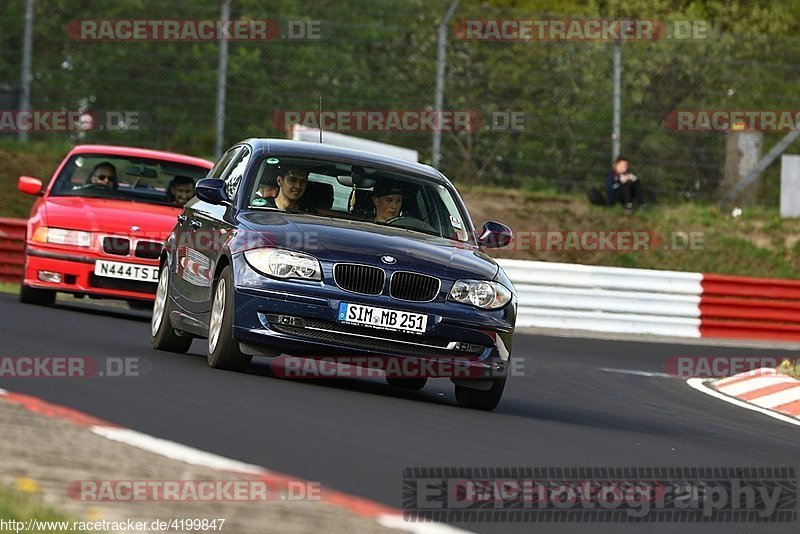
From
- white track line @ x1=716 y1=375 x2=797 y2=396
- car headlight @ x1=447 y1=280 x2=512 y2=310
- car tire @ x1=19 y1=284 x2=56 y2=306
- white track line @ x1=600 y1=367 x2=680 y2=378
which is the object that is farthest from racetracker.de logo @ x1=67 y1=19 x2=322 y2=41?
car headlight @ x1=447 y1=280 x2=512 y2=310

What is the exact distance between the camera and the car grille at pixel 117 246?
51.9 feet

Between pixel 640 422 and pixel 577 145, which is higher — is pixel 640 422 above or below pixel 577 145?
below

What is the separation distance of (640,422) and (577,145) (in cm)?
1536

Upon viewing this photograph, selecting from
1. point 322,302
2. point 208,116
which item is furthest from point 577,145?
point 322,302

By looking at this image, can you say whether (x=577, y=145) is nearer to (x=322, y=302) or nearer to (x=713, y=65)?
(x=713, y=65)

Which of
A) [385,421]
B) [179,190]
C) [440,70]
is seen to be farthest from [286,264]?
[440,70]

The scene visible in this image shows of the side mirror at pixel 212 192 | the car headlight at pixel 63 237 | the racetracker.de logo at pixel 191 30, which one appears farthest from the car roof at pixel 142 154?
the racetracker.de logo at pixel 191 30

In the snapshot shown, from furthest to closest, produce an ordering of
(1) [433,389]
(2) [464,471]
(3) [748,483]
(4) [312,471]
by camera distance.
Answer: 1. (1) [433,389]
2. (3) [748,483]
3. (2) [464,471]
4. (4) [312,471]

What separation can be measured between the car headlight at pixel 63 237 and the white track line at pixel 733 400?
5.76m

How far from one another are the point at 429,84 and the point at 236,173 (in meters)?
14.4

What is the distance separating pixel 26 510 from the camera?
509cm

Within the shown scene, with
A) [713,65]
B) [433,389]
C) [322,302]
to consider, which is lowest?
[433,389]

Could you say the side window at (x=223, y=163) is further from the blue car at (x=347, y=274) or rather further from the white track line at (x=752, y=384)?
the white track line at (x=752, y=384)

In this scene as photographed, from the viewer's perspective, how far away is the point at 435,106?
2522 cm
